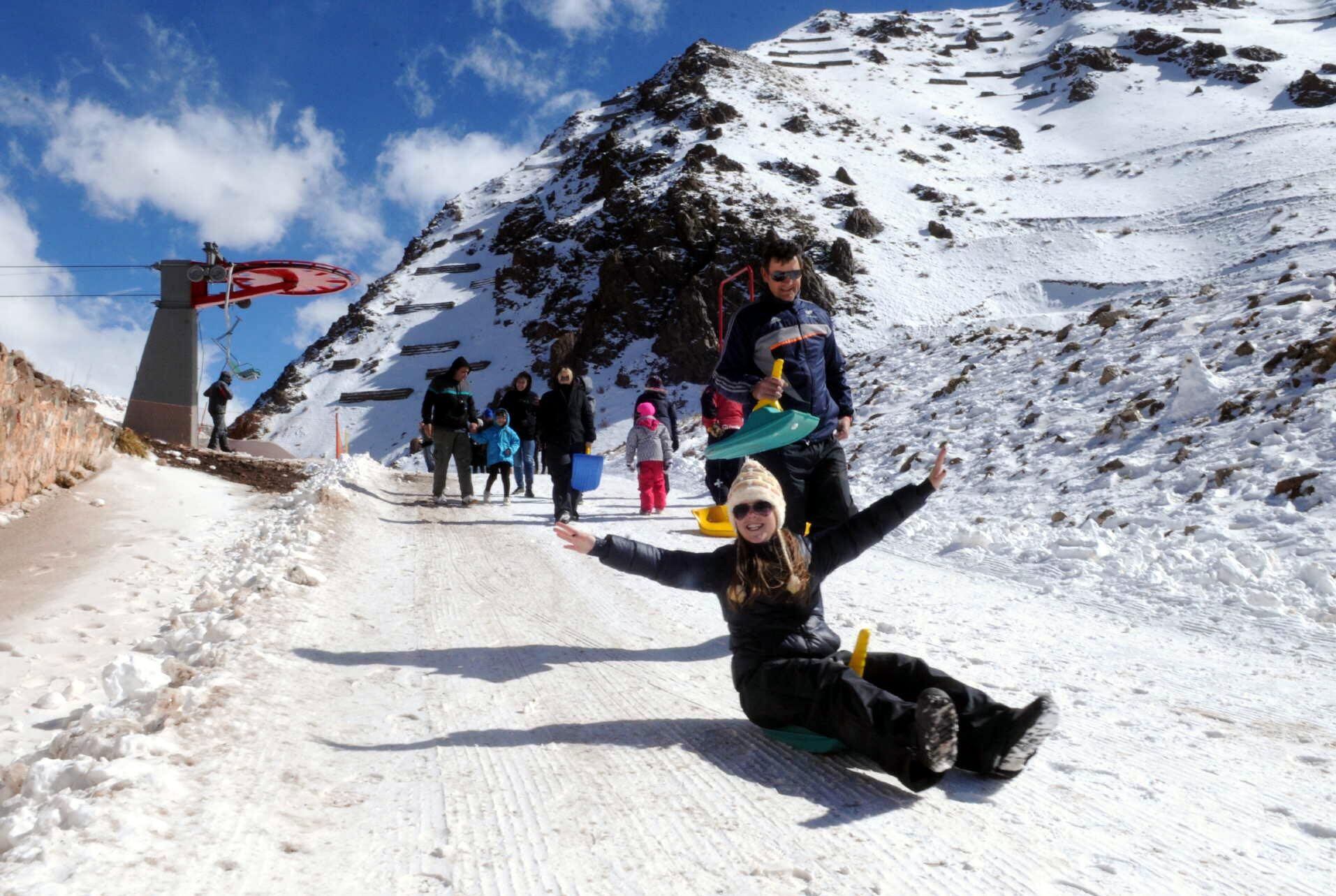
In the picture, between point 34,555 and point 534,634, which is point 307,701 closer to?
point 534,634

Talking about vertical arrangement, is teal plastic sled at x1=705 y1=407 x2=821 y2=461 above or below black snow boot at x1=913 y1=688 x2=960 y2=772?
above

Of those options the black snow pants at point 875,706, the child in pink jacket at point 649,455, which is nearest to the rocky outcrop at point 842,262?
the child in pink jacket at point 649,455

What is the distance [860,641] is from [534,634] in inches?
84.0

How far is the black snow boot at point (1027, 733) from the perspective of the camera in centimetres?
226

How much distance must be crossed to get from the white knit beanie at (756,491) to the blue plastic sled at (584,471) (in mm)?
6197

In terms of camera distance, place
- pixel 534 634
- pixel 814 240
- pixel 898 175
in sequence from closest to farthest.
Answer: pixel 534 634, pixel 814 240, pixel 898 175

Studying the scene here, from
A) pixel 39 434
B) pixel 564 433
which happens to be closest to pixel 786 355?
pixel 564 433

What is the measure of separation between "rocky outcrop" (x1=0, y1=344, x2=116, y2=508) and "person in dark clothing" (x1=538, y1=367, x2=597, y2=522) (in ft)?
15.4

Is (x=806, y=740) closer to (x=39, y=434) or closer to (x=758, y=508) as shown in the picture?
(x=758, y=508)

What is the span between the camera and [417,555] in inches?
249

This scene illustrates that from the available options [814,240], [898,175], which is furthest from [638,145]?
[814,240]

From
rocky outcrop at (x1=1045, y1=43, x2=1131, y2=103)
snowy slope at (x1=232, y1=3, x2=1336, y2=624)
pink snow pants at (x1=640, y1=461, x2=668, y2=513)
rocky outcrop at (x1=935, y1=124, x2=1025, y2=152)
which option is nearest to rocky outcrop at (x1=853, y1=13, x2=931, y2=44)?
snowy slope at (x1=232, y1=3, x2=1336, y2=624)

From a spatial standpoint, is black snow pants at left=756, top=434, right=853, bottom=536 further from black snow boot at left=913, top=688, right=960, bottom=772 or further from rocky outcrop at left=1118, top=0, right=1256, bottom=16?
rocky outcrop at left=1118, top=0, right=1256, bottom=16

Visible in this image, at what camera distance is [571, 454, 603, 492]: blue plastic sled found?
895 centimetres
